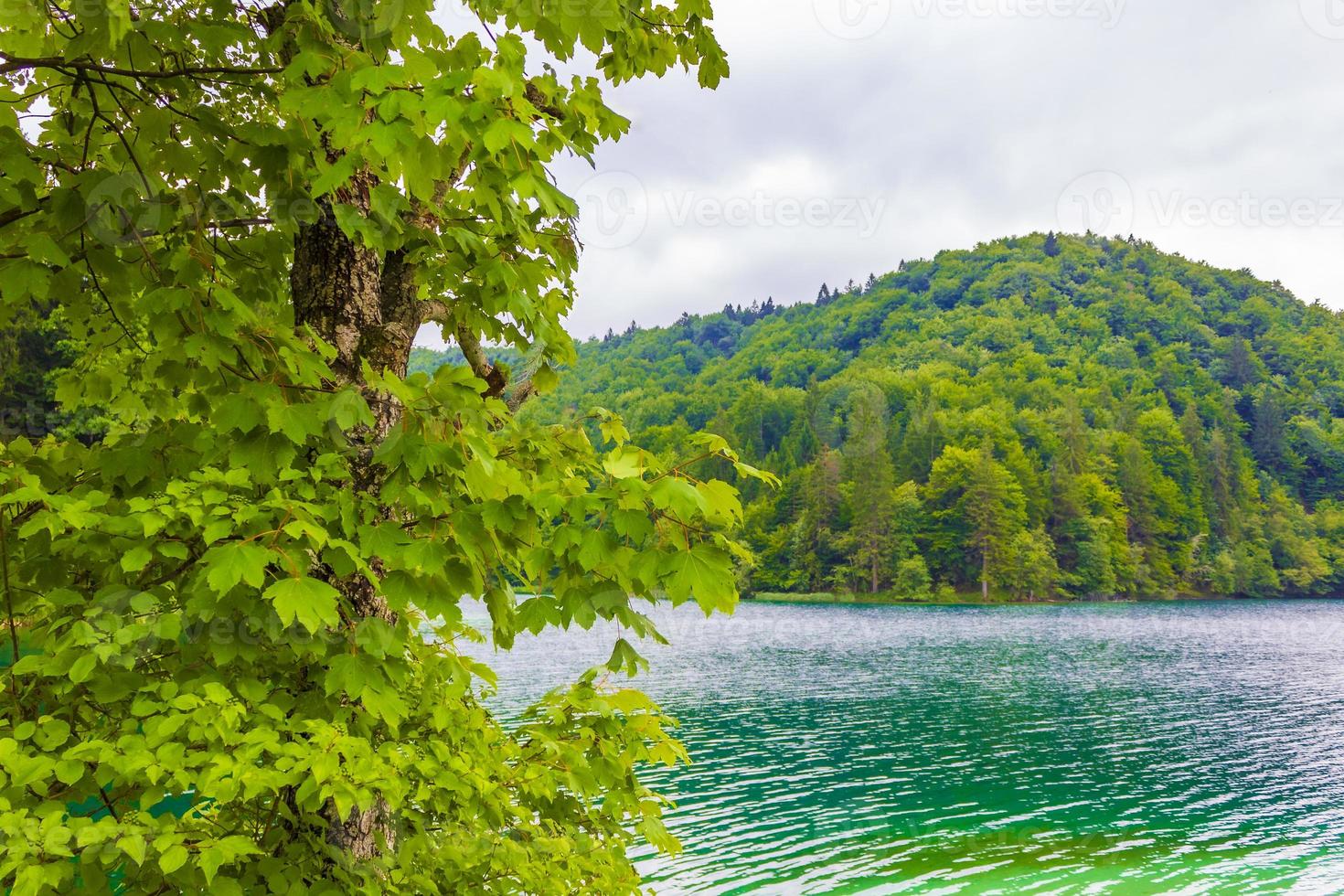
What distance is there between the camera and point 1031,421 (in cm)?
9612

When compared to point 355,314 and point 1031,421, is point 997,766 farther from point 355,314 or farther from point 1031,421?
point 1031,421

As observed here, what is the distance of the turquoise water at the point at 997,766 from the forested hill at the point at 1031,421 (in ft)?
66.0

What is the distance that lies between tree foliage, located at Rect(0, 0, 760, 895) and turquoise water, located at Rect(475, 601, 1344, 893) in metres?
9.97

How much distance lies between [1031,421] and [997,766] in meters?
84.9

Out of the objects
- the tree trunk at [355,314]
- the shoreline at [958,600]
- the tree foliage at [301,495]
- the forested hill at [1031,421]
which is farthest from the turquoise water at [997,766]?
the shoreline at [958,600]

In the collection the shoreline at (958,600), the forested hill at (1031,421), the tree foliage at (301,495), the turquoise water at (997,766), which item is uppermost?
the forested hill at (1031,421)

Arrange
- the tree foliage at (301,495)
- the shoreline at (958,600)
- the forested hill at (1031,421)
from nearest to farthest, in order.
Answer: the tree foliage at (301,495), the shoreline at (958,600), the forested hill at (1031,421)

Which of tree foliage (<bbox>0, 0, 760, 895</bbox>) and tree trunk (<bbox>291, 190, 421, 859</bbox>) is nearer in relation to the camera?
tree foliage (<bbox>0, 0, 760, 895</bbox>)

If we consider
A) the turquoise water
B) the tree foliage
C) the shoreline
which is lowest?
the shoreline

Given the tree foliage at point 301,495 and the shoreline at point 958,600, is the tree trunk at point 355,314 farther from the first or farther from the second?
the shoreline at point 958,600

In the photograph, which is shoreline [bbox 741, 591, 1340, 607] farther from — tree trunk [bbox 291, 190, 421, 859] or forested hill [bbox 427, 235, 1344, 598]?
tree trunk [bbox 291, 190, 421, 859]

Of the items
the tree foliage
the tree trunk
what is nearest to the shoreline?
the tree trunk

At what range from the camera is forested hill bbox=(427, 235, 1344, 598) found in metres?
79.9

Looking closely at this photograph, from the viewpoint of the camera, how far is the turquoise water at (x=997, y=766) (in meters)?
12.8
